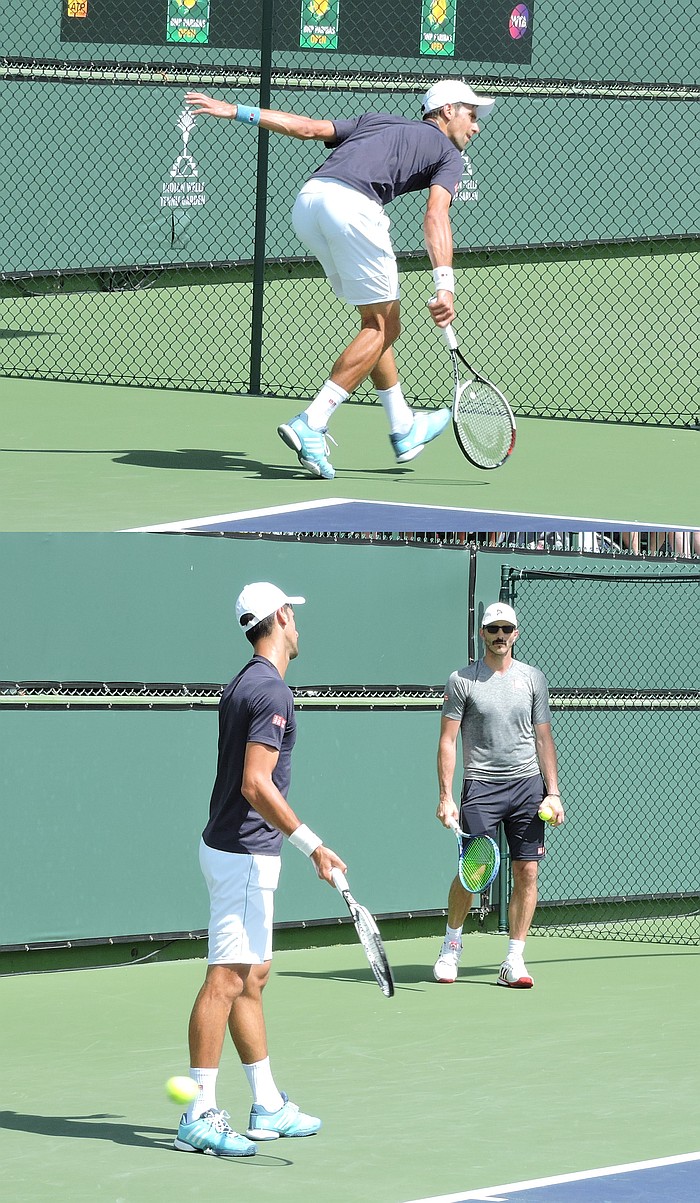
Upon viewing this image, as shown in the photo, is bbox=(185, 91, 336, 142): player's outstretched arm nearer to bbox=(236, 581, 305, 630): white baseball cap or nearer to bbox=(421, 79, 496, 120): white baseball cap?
bbox=(421, 79, 496, 120): white baseball cap

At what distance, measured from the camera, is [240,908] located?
222 inches

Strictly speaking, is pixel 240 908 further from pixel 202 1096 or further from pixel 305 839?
pixel 202 1096

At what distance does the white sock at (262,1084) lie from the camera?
5.62 meters

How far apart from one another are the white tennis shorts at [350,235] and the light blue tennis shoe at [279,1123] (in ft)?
14.0

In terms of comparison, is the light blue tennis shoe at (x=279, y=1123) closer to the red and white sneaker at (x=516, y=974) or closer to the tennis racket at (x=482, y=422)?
the red and white sneaker at (x=516, y=974)

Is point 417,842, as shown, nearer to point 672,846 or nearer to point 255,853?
point 672,846

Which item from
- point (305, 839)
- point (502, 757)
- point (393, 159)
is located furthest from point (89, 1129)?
point (393, 159)

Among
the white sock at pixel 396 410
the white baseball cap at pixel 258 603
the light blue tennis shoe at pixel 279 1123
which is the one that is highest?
the white sock at pixel 396 410

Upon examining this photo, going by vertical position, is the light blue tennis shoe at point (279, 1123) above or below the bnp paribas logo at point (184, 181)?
below

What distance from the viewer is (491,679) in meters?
8.46

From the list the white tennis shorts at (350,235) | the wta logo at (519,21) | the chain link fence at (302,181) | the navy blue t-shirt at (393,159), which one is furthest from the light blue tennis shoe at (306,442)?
the wta logo at (519,21)

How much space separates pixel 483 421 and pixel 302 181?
596cm

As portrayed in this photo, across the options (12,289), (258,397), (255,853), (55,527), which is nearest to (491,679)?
(55,527)

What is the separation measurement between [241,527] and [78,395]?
10.8ft
